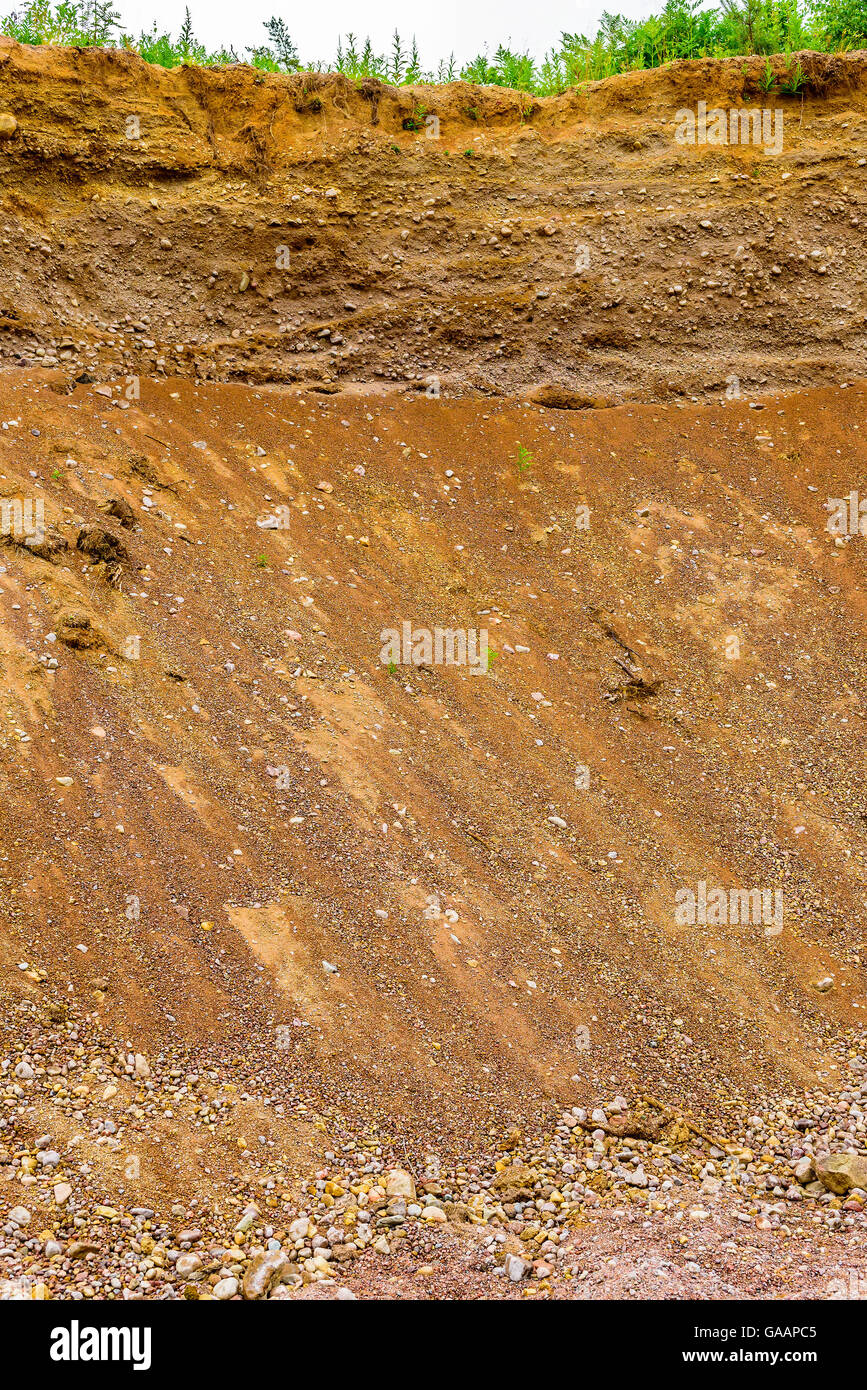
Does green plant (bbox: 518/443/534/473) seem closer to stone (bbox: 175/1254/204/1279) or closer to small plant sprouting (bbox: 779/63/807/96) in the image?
small plant sprouting (bbox: 779/63/807/96)

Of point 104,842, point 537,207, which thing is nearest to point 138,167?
point 537,207

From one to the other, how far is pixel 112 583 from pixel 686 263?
8094 millimetres

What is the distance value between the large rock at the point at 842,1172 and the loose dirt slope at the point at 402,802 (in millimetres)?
22

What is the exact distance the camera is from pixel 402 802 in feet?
26.2

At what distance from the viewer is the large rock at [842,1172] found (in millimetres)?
5648

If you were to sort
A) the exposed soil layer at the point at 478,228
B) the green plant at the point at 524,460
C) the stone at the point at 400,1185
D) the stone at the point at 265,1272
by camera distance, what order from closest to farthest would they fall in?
the stone at the point at 265,1272, the stone at the point at 400,1185, the green plant at the point at 524,460, the exposed soil layer at the point at 478,228

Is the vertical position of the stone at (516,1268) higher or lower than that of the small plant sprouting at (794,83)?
lower

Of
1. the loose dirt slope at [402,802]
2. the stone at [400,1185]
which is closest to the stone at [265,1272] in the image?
the loose dirt slope at [402,802]

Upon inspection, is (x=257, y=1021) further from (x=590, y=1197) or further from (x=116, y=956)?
(x=590, y=1197)

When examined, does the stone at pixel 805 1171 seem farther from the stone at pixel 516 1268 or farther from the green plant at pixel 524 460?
the green plant at pixel 524 460

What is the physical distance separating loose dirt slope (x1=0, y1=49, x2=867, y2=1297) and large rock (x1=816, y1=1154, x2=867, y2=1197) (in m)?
0.02

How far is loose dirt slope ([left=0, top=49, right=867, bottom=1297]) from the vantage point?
5.51 m

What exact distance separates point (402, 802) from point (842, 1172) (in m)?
3.92

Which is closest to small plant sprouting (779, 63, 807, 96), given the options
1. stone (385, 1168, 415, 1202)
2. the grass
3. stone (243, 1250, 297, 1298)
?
the grass
